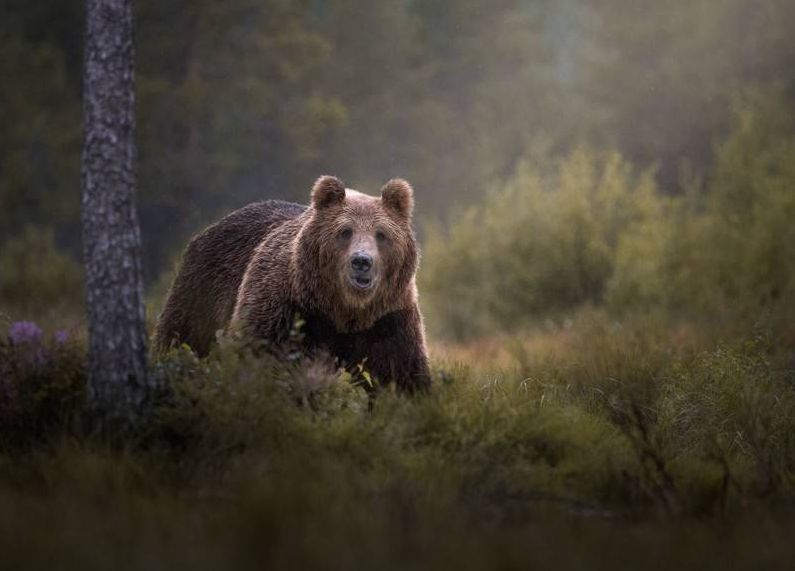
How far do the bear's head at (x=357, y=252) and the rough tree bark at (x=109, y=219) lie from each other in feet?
5.45

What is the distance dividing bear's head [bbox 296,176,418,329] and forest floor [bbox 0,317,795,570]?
733 millimetres

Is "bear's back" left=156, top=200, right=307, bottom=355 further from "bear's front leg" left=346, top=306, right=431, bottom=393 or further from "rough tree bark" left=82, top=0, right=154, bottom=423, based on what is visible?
"rough tree bark" left=82, top=0, right=154, bottom=423

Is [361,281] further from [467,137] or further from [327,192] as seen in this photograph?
[467,137]

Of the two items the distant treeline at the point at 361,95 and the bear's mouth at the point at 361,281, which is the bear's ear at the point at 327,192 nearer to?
the bear's mouth at the point at 361,281

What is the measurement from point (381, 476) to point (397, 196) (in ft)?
8.96

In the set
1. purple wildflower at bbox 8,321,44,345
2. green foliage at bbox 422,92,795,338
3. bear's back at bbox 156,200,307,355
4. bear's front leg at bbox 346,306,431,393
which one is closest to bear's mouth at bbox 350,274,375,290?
bear's front leg at bbox 346,306,431,393

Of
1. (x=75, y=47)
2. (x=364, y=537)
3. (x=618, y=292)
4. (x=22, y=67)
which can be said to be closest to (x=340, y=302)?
(x=364, y=537)

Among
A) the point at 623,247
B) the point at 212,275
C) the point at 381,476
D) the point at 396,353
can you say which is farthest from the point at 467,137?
the point at 381,476

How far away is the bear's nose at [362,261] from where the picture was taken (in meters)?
6.38

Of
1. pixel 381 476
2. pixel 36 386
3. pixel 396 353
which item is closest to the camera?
pixel 381 476

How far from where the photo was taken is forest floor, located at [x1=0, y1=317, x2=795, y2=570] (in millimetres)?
3809

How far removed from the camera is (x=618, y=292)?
15422 millimetres

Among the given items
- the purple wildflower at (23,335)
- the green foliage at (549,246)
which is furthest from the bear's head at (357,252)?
the green foliage at (549,246)

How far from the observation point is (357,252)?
21.0ft
